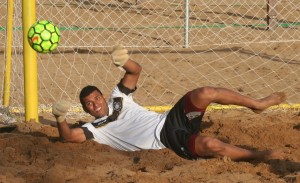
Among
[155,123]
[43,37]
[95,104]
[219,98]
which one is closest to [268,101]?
[219,98]

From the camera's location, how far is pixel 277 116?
734cm

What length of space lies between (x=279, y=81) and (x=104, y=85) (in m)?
2.37

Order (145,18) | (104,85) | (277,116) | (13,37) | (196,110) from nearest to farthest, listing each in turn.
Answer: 1. (196,110)
2. (277,116)
3. (13,37)
4. (104,85)
5. (145,18)

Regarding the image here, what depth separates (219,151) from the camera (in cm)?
529

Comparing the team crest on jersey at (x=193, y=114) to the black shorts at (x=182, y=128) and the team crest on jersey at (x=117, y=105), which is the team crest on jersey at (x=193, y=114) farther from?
the team crest on jersey at (x=117, y=105)

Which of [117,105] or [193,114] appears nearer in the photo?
[193,114]

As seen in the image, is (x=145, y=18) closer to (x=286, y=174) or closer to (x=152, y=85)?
(x=152, y=85)

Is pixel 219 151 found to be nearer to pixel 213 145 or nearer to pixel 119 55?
pixel 213 145

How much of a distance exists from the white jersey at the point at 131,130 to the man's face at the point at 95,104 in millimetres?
70

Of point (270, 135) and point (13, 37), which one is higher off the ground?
point (13, 37)

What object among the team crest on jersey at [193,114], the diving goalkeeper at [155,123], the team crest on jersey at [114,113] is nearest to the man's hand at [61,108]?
the diving goalkeeper at [155,123]

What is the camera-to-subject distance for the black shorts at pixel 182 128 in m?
5.42

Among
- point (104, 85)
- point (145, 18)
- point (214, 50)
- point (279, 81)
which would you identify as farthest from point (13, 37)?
point (145, 18)

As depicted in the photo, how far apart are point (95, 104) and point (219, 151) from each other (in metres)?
1.09
